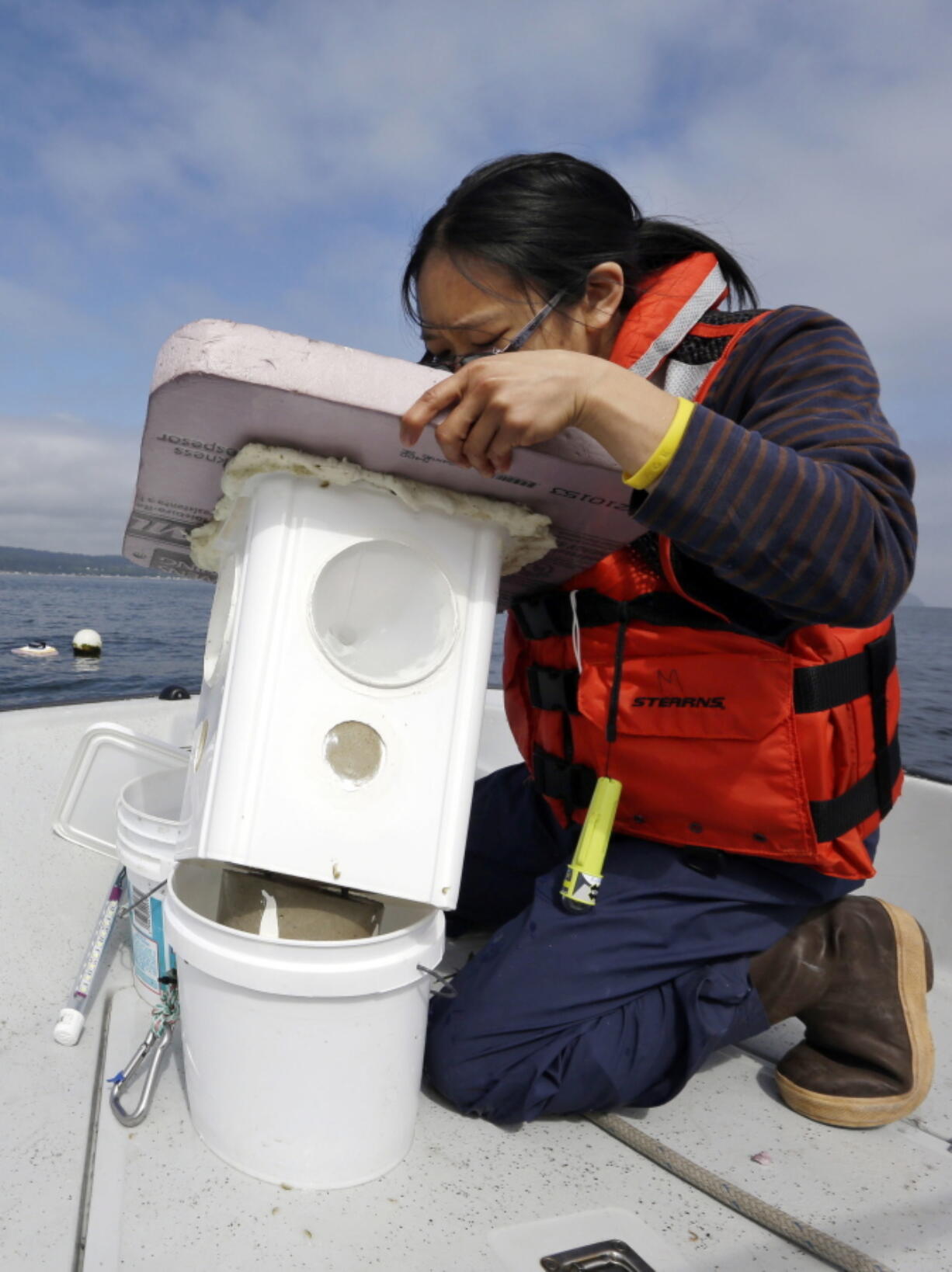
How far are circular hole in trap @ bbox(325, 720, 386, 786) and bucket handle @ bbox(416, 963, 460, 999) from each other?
25cm

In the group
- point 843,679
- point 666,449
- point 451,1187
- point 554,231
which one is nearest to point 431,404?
point 666,449

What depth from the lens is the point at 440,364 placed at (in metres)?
1.35

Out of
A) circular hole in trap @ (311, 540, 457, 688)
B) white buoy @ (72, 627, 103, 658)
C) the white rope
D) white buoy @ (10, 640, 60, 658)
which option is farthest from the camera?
white buoy @ (72, 627, 103, 658)

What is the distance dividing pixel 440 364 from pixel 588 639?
0.50m

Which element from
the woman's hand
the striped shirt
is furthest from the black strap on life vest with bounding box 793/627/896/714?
the woman's hand

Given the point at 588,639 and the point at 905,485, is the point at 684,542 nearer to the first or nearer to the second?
the point at 905,485

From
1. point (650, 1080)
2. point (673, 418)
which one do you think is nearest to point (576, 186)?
point (673, 418)

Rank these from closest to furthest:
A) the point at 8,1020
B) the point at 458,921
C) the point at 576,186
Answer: the point at 576,186, the point at 8,1020, the point at 458,921

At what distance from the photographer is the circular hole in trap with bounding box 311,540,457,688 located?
1.11m

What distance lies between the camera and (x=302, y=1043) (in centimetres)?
103

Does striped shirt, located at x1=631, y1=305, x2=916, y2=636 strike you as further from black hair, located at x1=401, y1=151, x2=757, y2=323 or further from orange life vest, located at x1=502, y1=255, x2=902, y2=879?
black hair, located at x1=401, y1=151, x2=757, y2=323

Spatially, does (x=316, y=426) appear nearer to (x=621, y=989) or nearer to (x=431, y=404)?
(x=431, y=404)

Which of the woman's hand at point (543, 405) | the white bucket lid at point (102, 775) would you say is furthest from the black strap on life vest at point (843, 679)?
the white bucket lid at point (102, 775)

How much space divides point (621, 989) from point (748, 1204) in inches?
12.3
